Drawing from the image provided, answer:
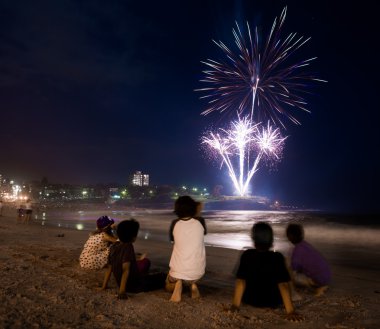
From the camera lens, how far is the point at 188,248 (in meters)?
5.32

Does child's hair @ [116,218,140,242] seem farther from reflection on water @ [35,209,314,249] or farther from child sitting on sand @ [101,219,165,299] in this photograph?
reflection on water @ [35,209,314,249]

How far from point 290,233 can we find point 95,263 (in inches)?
143

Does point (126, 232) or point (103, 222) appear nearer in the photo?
point (126, 232)

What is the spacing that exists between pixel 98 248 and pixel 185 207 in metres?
2.63

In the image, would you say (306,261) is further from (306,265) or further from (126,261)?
(126,261)

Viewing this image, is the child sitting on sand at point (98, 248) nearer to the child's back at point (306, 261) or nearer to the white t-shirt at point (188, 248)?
the white t-shirt at point (188, 248)

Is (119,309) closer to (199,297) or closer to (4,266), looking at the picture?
(199,297)

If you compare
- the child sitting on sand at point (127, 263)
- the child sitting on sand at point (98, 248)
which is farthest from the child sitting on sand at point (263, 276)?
the child sitting on sand at point (98, 248)

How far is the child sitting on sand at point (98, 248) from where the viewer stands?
6855 millimetres

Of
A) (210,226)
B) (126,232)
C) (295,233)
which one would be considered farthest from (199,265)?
(210,226)

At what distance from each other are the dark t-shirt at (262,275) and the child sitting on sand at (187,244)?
2.59ft

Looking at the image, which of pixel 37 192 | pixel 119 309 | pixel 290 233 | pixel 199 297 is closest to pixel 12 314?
pixel 119 309

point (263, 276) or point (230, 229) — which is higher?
point (263, 276)

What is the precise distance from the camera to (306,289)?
6117 millimetres
